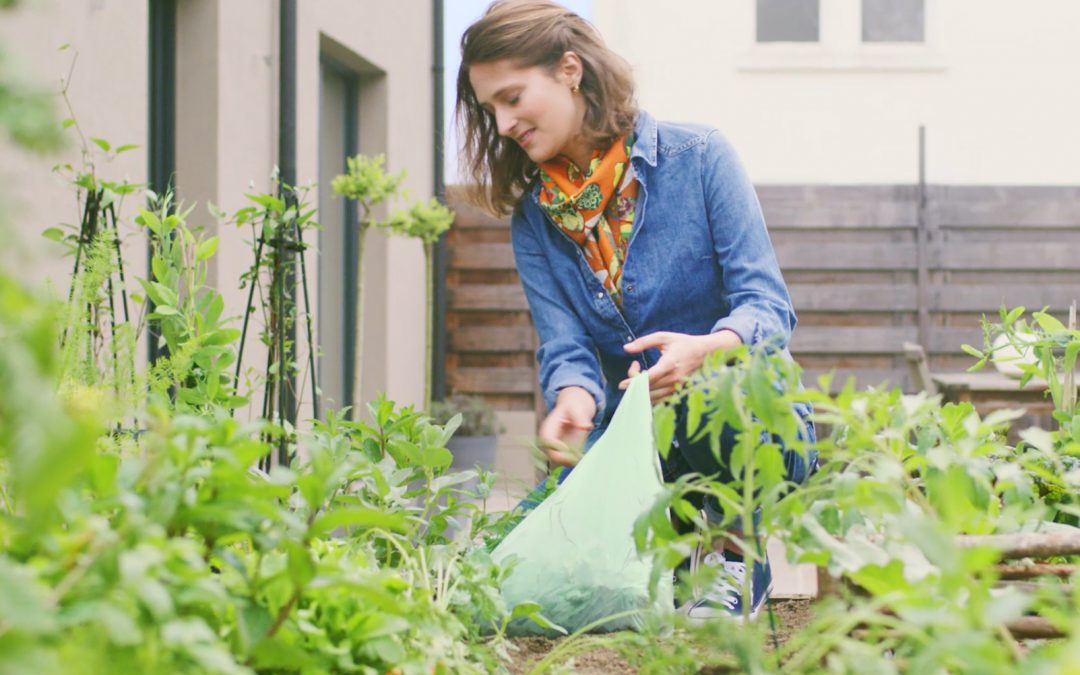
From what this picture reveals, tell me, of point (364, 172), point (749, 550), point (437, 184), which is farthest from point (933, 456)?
point (437, 184)

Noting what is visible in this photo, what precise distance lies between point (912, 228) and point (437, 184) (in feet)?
9.28

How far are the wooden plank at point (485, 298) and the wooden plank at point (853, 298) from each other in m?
1.66

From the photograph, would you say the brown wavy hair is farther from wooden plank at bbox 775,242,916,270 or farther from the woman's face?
wooden plank at bbox 775,242,916,270

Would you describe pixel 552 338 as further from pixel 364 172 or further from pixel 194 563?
pixel 364 172

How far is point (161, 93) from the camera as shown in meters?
3.67

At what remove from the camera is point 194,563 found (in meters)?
0.57

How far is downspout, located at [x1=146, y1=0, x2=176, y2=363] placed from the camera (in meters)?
3.62

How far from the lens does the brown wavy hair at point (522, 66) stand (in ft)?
6.11

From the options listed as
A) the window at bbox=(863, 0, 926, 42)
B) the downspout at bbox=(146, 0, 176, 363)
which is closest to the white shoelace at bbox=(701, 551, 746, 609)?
the downspout at bbox=(146, 0, 176, 363)

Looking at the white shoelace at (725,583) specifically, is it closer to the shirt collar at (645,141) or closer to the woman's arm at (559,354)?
the woman's arm at (559,354)

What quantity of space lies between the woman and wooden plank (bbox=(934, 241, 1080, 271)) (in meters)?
5.35

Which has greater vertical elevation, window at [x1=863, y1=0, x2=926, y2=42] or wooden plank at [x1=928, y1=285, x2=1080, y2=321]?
window at [x1=863, y1=0, x2=926, y2=42]

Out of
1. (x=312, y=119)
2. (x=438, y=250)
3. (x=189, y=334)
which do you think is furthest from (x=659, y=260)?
(x=438, y=250)

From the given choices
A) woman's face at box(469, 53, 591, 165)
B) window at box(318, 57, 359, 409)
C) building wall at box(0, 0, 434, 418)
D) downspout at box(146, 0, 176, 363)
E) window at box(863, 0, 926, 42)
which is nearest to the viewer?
woman's face at box(469, 53, 591, 165)
